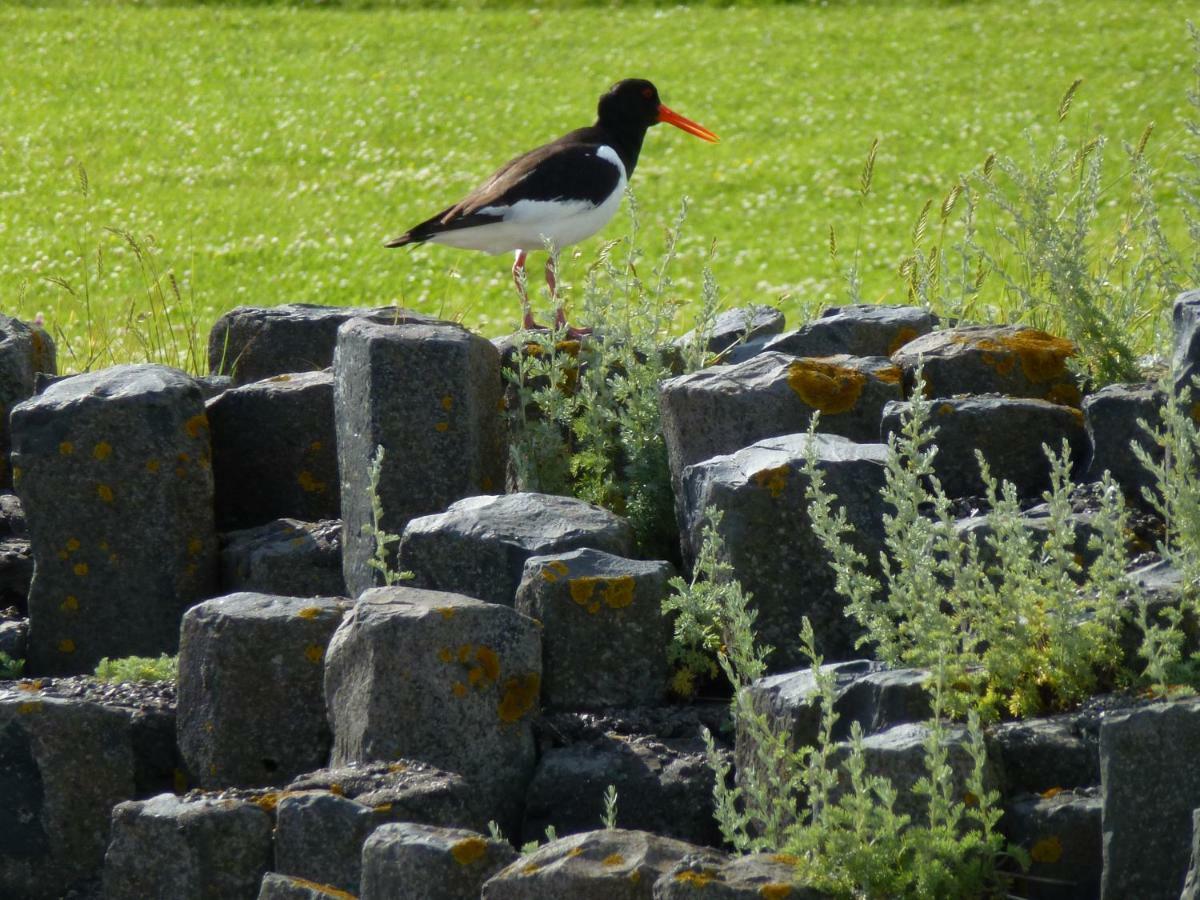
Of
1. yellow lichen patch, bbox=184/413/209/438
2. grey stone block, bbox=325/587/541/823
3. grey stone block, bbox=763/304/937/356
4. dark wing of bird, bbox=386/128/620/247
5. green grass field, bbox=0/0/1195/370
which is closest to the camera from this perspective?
grey stone block, bbox=325/587/541/823

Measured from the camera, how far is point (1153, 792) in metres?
3.16

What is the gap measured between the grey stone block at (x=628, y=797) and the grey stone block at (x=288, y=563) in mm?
1525

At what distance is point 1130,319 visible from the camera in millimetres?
5535

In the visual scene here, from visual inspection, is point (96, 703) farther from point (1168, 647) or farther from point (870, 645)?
point (1168, 647)

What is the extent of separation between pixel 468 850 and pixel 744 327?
337 cm

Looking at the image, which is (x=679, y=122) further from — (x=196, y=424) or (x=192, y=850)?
(x=192, y=850)

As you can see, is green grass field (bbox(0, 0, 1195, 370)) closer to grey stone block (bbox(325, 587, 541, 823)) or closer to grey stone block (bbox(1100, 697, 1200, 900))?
grey stone block (bbox(325, 587, 541, 823))

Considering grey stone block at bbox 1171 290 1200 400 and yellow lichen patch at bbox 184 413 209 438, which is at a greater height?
grey stone block at bbox 1171 290 1200 400

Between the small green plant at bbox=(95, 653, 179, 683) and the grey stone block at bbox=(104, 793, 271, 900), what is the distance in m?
1.09

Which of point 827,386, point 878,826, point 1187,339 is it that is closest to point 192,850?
point 878,826

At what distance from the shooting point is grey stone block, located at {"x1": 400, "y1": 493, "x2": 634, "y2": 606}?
15.1 feet

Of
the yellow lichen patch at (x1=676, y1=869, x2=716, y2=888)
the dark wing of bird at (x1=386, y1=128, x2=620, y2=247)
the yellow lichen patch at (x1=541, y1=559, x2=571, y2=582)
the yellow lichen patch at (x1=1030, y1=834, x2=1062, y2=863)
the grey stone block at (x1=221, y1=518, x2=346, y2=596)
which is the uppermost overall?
the dark wing of bird at (x1=386, y1=128, x2=620, y2=247)

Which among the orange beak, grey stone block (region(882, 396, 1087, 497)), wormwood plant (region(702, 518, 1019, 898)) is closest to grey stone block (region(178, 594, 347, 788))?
wormwood plant (region(702, 518, 1019, 898))

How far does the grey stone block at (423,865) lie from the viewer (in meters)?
3.38
